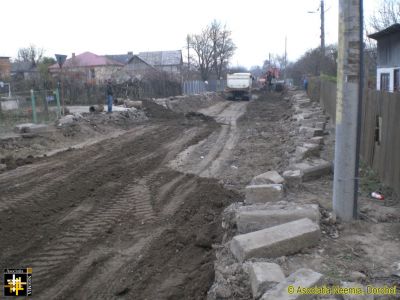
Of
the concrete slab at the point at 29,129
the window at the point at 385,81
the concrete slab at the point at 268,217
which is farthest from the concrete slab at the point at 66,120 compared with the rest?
the window at the point at 385,81

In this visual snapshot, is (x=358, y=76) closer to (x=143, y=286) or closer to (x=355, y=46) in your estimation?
(x=355, y=46)

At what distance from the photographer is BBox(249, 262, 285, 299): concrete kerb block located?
155 inches

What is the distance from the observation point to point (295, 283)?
3.86 m

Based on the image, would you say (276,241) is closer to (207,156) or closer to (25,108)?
(207,156)

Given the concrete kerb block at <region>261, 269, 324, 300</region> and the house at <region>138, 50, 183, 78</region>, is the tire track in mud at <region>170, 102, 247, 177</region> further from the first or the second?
the house at <region>138, 50, 183, 78</region>

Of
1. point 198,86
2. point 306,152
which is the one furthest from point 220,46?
point 306,152

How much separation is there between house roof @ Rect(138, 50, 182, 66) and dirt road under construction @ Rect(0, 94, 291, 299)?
7611cm

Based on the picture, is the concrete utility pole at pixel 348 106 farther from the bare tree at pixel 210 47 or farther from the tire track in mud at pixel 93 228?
the bare tree at pixel 210 47

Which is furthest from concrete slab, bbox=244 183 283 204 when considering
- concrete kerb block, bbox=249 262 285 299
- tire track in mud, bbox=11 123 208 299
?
concrete kerb block, bbox=249 262 285 299

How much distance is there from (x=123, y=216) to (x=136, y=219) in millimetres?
294

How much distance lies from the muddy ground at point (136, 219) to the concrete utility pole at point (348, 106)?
46 centimetres

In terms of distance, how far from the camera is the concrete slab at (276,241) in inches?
182

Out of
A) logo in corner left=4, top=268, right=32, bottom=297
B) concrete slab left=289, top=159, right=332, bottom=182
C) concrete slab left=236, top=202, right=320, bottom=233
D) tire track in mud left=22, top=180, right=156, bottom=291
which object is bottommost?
logo in corner left=4, top=268, right=32, bottom=297

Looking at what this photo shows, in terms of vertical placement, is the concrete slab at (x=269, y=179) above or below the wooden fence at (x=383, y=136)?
below
